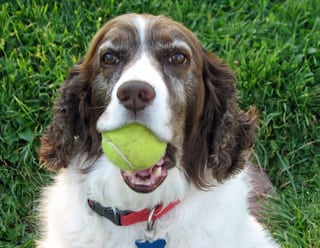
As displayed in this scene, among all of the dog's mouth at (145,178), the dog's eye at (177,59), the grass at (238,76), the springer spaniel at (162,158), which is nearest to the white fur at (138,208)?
the springer spaniel at (162,158)

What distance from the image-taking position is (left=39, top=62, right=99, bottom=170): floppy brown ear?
3969 millimetres

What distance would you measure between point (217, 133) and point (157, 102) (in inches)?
28.3

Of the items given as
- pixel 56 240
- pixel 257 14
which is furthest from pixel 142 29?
pixel 257 14

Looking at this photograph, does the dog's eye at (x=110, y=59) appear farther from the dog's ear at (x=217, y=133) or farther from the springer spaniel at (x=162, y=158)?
the dog's ear at (x=217, y=133)

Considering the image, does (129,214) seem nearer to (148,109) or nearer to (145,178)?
(145,178)

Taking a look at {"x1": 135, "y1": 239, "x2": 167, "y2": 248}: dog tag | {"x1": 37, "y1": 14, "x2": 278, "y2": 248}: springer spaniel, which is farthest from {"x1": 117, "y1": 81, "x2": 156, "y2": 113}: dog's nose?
{"x1": 135, "y1": 239, "x2": 167, "y2": 248}: dog tag

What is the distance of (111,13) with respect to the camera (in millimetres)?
5949

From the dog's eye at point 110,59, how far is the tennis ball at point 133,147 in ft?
1.38

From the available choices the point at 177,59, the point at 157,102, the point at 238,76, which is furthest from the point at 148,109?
the point at 238,76

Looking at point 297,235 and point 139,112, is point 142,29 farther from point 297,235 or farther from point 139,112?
point 297,235

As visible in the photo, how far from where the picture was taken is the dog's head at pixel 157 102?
11.3ft

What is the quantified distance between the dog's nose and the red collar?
76 cm

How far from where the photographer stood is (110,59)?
12.2 ft

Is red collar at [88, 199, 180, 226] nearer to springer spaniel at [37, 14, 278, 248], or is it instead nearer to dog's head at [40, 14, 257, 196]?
springer spaniel at [37, 14, 278, 248]
